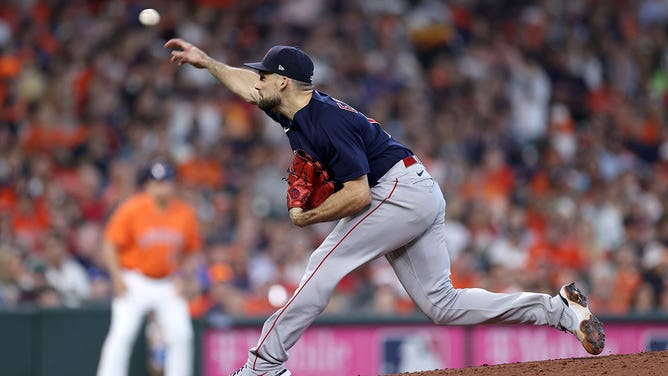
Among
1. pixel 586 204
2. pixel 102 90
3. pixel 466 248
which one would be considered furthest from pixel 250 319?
pixel 586 204

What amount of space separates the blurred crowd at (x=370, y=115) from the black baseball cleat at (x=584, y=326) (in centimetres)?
452

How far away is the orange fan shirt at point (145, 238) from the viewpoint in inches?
354

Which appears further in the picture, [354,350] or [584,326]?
[354,350]

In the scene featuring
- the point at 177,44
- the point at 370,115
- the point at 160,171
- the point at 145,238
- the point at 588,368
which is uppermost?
the point at 370,115

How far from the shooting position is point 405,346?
9.61 metres

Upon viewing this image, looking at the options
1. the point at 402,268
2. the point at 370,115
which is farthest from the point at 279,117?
the point at 370,115

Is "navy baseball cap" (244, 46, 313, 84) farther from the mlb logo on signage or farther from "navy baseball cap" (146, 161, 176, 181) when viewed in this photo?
the mlb logo on signage

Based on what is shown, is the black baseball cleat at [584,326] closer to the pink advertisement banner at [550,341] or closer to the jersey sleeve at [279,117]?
the jersey sleeve at [279,117]

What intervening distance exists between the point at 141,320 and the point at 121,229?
77 centimetres

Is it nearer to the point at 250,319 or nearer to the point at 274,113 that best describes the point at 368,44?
the point at 250,319

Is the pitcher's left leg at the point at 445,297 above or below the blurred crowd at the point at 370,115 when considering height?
below

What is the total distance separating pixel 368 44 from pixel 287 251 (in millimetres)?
4151

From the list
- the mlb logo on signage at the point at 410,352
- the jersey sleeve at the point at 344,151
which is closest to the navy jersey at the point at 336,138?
the jersey sleeve at the point at 344,151

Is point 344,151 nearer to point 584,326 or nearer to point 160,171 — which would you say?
point 584,326
